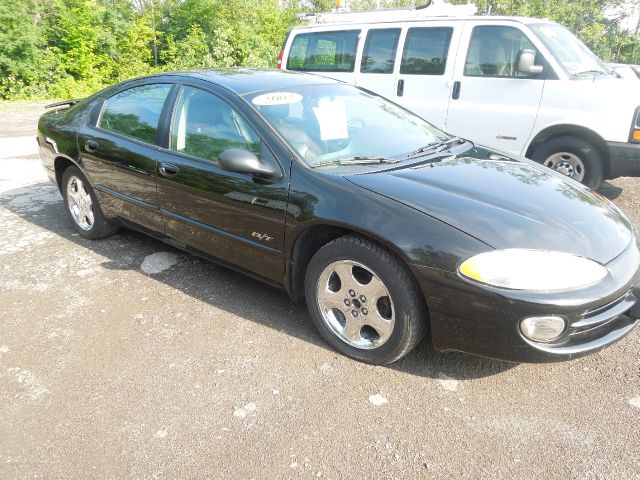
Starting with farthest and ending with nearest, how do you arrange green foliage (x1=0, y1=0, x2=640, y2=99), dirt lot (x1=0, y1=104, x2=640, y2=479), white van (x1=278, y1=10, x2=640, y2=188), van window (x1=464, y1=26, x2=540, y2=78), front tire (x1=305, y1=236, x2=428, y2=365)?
green foliage (x1=0, y1=0, x2=640, y2=99), van window (x1=464, y1=26, x2=540, y2=78), white van (x1=278, y1=10, x2=640, y2=188), front tire (x1=305, y1=236, x2=428, y2=365), dirt lot (x1=0, y1=104, x2=640, y2=479)

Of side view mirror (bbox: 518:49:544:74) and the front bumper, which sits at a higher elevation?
side view mirror (bbox: 518:49:544:74)

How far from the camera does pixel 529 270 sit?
222cm

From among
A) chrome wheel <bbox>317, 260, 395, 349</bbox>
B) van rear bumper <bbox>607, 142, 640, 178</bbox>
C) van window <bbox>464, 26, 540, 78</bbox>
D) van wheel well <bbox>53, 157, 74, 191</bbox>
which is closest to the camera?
chrome wheel <bbox>317, 260, 395, 349</bbox>

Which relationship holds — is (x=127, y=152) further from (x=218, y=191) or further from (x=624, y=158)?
(x=624, y=158)

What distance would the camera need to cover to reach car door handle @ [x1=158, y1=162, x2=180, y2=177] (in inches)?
132

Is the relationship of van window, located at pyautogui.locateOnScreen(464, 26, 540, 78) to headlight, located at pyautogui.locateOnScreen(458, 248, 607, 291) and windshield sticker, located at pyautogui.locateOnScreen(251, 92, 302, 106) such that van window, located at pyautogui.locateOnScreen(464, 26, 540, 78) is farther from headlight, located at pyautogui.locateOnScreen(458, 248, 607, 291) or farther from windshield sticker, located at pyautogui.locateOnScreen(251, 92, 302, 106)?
headlight, located at pyautogui.locateOnScreen(458, 248, 607, 291)

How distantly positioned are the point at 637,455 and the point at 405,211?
4.63 feet

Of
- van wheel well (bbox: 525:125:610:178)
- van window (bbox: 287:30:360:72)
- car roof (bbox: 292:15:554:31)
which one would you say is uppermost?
car roof (bbox: 292:15:554:31)

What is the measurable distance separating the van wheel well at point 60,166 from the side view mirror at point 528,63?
455 centimetres

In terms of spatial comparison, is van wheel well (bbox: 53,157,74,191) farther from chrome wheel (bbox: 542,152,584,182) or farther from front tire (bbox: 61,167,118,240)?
chrome wheel (bbox: 542,152,584,182)

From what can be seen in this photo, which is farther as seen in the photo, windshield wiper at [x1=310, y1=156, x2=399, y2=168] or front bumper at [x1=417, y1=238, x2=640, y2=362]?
windshield wiper at [x1=310, y1=156, x2=399, y2=168]

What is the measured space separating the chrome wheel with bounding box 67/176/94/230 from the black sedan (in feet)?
1.29

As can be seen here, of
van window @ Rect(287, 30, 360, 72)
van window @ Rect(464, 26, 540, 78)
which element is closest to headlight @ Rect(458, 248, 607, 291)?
van window @ Rect(464, 26, 540, 78)

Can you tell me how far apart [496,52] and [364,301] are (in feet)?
14.1
